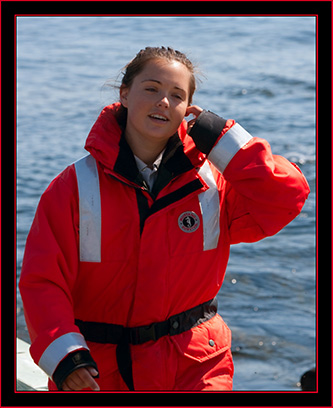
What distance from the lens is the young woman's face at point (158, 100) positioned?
3.43m

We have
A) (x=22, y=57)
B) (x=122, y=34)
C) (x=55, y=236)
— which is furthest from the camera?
(x=122, y=34)

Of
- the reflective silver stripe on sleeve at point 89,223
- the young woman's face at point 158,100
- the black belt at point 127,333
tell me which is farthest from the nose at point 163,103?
the black belt at point 127,333

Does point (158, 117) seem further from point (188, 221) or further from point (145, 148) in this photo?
point (188, 221)

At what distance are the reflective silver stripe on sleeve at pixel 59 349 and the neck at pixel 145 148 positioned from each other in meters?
0.89

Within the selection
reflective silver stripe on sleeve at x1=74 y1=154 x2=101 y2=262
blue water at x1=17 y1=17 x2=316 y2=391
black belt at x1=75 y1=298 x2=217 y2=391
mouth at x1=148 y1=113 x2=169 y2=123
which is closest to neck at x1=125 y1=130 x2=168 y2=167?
mouth at x1=148 y1=113 x2=169 y2=123

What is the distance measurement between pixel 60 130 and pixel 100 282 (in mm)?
8244

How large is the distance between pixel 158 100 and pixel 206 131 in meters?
0.25

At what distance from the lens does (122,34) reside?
54.6ft

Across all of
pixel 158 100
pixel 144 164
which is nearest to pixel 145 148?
pixel 144 164

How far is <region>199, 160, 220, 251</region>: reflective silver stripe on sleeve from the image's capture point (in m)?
3.43

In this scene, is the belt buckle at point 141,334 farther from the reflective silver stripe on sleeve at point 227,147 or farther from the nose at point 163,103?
the nose at point 163,103

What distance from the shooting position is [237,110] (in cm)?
1173
